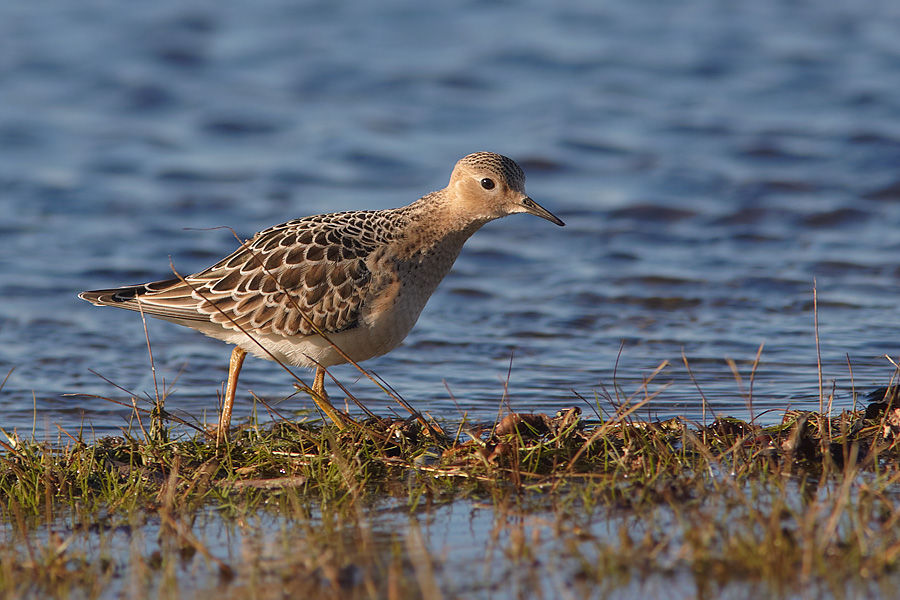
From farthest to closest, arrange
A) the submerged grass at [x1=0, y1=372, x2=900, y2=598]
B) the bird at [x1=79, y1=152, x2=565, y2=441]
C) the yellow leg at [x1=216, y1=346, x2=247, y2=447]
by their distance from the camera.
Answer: the bird at [x1=79, y1=152, x2=565, y2=441], the yellow leg at [x1=216, y1=346, x2=247, y2=447], the submerged grass at [x1=0, y1=372, x2=900, y2=598]

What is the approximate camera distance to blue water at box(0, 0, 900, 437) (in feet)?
27.8

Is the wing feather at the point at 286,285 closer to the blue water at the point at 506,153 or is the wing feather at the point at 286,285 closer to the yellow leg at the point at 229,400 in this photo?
the yellow leg at the point at 229,400

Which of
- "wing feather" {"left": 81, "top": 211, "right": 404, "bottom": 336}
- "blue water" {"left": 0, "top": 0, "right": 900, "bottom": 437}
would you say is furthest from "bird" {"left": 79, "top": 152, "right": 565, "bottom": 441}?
"blue water" {"left": 0, "top": 0, "right": 900, "bottom": 437}

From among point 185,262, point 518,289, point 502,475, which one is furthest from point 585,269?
point 502,475

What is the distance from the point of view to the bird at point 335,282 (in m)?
6.60

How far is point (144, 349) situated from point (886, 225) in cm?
786

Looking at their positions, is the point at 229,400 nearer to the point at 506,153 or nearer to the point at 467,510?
the point at 467,510

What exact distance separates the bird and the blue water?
61cm

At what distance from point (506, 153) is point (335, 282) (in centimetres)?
767

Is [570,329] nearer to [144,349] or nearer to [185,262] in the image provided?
[144,349]

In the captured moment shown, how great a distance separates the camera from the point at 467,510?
5078 millimetres

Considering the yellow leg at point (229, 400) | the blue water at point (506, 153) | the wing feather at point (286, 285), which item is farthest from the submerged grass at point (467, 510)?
the wing feather at point (286, 285)

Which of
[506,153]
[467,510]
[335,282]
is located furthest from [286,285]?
[506,153]

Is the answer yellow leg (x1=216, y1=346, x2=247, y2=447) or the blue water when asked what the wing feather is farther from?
the blue water
